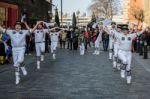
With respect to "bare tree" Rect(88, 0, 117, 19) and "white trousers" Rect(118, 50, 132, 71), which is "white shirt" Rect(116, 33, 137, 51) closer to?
"white trousers" Rect(118, 50, 132, 71)

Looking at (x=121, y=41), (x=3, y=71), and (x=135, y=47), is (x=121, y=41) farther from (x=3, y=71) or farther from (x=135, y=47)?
(x=135, y=47)

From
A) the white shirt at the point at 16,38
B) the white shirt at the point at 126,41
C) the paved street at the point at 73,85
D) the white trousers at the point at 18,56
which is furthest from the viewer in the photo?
the white shirt at the point at 126,41

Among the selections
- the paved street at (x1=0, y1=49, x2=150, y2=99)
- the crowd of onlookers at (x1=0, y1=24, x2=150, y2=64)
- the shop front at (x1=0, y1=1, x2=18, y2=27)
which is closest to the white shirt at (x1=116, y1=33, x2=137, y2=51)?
the paved street at (x1=0, y1=49, x2=150, y2=99)

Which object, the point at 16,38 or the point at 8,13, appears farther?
the point at 8,13

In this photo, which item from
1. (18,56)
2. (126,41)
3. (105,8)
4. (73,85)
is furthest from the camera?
(105,8)

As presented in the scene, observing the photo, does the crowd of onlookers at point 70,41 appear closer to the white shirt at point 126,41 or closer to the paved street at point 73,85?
the paved street at point 73,85

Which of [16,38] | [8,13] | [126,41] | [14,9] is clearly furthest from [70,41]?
[16,38]

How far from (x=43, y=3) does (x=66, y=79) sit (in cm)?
4885

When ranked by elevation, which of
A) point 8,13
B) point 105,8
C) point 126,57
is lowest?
point 126,57

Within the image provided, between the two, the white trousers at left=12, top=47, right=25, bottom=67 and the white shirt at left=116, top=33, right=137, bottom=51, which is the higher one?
the white shirt at left=116, top=33, right=137, bottom=51

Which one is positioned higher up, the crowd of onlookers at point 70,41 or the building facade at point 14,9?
the building facade at point 14,9

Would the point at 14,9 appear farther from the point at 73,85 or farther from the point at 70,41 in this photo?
the point at 73,85

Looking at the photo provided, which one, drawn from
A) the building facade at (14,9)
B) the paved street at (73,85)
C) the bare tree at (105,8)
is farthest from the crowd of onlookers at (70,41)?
the bare tree at (105,8)

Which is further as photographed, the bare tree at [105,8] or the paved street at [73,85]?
the bare tree at [105,8]
